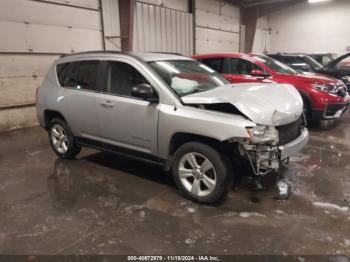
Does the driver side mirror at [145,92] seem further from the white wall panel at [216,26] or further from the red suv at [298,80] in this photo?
the white wall panel at [216,26]

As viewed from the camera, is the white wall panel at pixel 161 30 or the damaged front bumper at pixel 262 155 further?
the white wall panel at pixel 161 30

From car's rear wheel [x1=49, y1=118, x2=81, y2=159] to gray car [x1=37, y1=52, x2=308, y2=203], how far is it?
0.13 m

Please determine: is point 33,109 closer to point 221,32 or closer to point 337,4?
point 221,32

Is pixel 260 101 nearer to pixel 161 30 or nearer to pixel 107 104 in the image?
pixel 107 104

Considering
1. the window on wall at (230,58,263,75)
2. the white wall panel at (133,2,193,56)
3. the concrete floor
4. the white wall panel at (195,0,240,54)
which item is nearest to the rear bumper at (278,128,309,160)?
the concrete floor

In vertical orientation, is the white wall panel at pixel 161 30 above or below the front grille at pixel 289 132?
above

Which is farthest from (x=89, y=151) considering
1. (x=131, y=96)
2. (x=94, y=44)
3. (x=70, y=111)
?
(x=94, y=44)

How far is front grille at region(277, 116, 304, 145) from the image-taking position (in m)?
3.06

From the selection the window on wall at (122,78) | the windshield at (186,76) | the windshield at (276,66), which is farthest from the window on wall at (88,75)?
the windshield at (276,66)

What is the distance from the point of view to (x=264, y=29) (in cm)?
1723

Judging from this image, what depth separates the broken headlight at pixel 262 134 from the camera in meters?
2.75

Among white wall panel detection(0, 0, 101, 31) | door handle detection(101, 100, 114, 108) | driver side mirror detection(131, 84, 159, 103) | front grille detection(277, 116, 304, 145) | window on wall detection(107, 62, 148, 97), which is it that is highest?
white wall panel detection(0, 0, 101, 31)

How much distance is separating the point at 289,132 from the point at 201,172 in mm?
1058

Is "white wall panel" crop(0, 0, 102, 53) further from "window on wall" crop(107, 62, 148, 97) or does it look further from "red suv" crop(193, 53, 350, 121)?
"window on wall" crop(107, 62, 148, 97)
